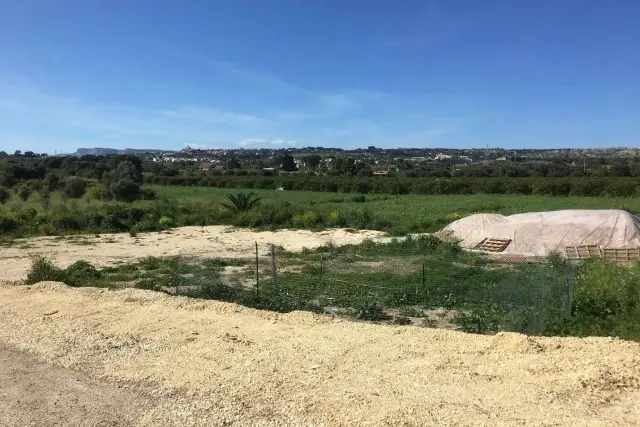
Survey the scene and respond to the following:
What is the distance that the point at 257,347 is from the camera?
24.1 ft

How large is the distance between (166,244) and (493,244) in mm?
12970

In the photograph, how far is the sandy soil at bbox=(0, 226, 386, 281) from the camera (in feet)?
60.8

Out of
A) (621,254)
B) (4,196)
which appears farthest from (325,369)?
(4,196)

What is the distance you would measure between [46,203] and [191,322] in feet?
108

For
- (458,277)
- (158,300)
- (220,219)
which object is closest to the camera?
(158,300)

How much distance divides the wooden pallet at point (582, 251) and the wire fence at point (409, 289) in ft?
9.96

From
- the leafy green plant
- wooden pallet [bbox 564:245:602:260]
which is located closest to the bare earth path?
the leafy green plant

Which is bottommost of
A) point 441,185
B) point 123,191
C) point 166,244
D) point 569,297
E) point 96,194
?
point 166,244

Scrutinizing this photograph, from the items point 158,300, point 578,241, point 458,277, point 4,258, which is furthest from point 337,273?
point 4,258

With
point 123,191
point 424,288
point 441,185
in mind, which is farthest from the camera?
point 441,185

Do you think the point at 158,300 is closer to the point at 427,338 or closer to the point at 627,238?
the point at 427,338

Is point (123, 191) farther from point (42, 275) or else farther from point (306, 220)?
point (42, 275)

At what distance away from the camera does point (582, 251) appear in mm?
17125

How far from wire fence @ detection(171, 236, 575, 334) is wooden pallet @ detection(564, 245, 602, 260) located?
9.96 feet
